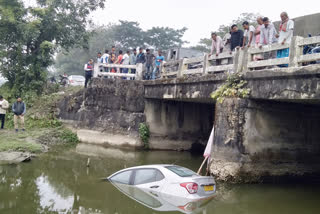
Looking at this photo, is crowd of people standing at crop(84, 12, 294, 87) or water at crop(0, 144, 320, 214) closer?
water at crop(0, 144, 320, 214)

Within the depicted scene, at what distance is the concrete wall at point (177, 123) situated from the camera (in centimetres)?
1606

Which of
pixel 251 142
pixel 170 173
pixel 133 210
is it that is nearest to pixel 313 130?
Answer: pixel 251 142

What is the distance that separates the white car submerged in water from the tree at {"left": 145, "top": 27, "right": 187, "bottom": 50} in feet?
132

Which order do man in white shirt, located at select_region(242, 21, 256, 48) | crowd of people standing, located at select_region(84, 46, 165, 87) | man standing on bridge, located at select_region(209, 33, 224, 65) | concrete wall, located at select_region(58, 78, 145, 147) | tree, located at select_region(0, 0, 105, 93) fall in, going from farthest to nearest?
tree, located at select_region(0, 0, 105, 93) → concrete wall, located at select_region(58, 78, 145, 147) → crowd of people standing, located at select_region(84, 46, 165, 87) → man standing on bridge, located at select_region(209, 33, 224, 65) → man in white shirt, located at select_region(242, 21, 256, 48)

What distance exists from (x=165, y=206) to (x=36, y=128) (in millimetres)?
12334

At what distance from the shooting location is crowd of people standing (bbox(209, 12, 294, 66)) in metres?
8.98

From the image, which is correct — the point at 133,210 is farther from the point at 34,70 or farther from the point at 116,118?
the point at 34,70

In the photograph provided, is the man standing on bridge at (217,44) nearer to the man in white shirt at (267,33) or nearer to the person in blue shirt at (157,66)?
the man in white shirt at (267,33)

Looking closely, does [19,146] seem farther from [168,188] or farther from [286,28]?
[286,28]

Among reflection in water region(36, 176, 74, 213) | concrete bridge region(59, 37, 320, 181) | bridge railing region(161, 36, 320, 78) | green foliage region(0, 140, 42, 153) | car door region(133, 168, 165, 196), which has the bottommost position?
reflection in water region(36, 176, 74, 213)

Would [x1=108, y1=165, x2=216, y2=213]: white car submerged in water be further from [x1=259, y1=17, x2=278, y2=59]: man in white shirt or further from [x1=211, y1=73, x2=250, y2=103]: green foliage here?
[x1=259, y1=17, x2=278, y2=59]: man in white shirt

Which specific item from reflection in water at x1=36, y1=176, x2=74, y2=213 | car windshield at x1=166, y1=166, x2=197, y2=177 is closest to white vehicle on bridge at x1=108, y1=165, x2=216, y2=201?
car windshield at x1=166, y1=166, x2=197, y2=177

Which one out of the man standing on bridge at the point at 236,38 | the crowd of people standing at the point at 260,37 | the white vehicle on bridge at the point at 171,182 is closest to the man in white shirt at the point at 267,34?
the crowd of people standing at the point at 260,37

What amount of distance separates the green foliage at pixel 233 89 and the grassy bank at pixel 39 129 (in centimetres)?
805
